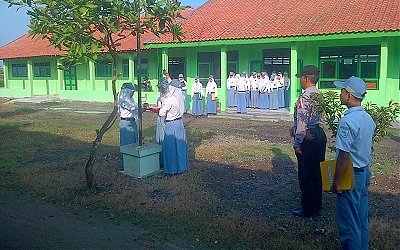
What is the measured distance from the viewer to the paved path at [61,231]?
467 cm

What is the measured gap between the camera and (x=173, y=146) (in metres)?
7.56

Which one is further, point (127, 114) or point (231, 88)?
point (231, 88)

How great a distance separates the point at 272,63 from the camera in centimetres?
1855

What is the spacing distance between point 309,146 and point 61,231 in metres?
3.20

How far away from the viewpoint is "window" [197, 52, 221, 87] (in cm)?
1980

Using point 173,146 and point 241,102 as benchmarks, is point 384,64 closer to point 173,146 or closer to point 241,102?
point 241,102

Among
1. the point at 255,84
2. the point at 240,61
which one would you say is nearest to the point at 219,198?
the point at 255,84

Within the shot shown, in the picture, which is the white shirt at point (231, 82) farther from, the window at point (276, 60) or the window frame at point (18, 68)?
the window frame at point (18, 68)

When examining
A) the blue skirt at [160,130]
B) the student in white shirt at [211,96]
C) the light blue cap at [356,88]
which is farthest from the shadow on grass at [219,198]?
the student in white shirt at [211,96]

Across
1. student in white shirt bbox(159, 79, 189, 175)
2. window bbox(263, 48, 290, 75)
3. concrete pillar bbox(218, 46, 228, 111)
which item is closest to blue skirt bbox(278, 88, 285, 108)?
window bbox(263, 48, 290, 75)

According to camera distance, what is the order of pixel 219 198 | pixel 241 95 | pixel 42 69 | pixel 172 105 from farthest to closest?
pixel 42 69 < pixel 241 95 < pixel 172 105 < pixel 219 198

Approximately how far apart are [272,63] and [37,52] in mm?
17346

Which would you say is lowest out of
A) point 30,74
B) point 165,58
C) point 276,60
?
point 30,74

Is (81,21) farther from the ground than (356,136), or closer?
farther from the ground
